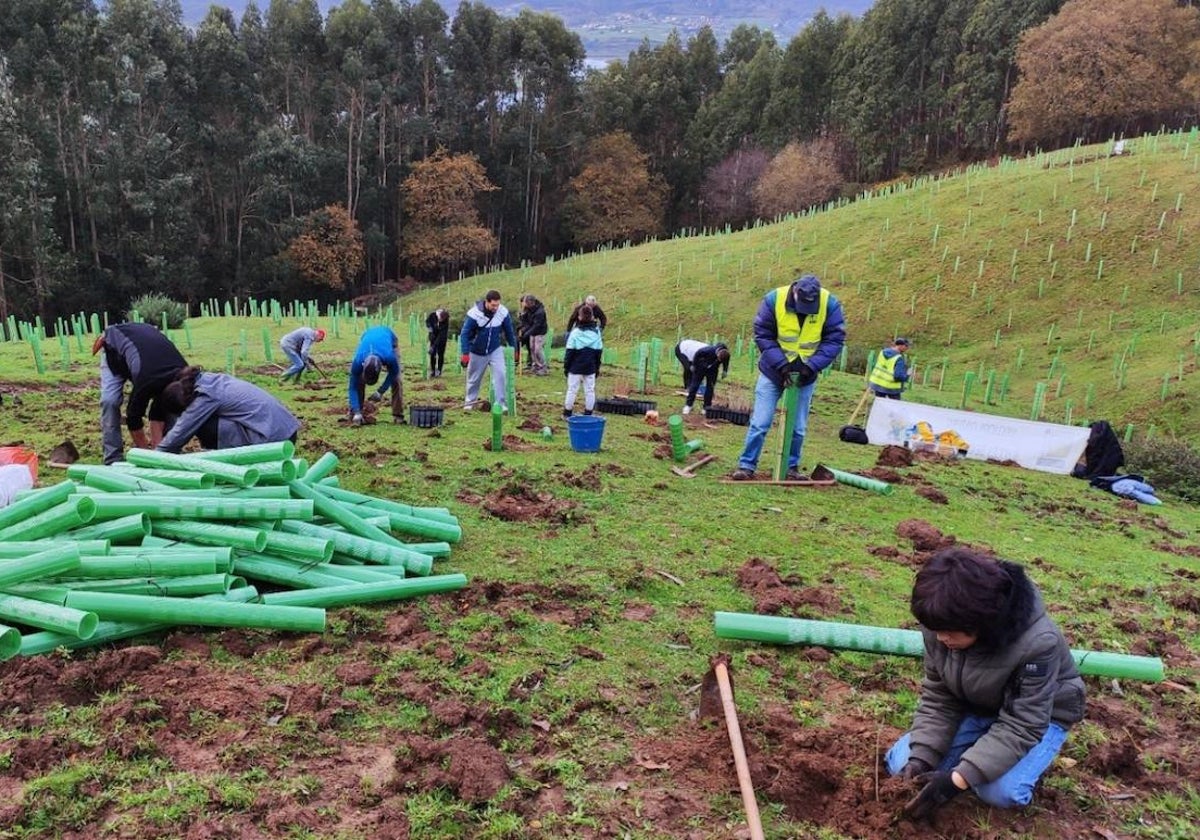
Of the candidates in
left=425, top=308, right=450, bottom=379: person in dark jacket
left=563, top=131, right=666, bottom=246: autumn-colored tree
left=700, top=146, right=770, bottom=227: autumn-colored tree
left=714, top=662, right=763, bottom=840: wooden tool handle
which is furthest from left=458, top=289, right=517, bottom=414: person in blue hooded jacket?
left=700, top=146, right=770, bottom=227: autumn-colored tree

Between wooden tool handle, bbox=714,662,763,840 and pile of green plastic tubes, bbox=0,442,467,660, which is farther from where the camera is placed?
pile of green plastic tubes, bbox=0,442,467,660

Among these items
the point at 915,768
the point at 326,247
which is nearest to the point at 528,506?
the point at 915,768

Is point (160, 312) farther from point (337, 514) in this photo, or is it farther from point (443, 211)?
point (443, 211)

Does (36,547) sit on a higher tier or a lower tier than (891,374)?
lower

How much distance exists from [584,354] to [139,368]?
15.8 ft

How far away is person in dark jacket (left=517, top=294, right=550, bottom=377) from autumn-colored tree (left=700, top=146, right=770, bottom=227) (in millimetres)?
35089

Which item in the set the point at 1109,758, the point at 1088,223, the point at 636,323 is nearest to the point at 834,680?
the point at 1109,758

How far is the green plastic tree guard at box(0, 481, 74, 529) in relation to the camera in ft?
13.2

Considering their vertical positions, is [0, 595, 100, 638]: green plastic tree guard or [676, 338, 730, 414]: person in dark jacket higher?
[676, 338, 730, 414]: person in dark jacket

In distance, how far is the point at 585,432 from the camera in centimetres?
815

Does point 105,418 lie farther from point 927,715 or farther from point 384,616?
point 927,715

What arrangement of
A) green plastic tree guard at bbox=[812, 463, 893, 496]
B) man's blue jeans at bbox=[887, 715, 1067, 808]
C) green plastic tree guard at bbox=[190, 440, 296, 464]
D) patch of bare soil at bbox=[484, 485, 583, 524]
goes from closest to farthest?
man's blue jeans at bbox=[887, 715, 1067, 808] < green plastic tree guard at bbox=[190, 440, 296, 464] < patch of bare soil at bbox=[484, 485, 583, 524] < green plastic tree guard at bbox=[812, 463, 893, 496]

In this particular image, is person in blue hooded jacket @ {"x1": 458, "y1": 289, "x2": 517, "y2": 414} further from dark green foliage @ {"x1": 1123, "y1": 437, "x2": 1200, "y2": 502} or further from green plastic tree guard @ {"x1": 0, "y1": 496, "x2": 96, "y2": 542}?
dark green foliage @ {"x1": 1123, "y1": 437, "x2": 1200, "y2": 502}

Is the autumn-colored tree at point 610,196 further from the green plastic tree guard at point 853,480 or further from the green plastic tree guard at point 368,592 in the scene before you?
the green plastic tree guard at point 368,592
